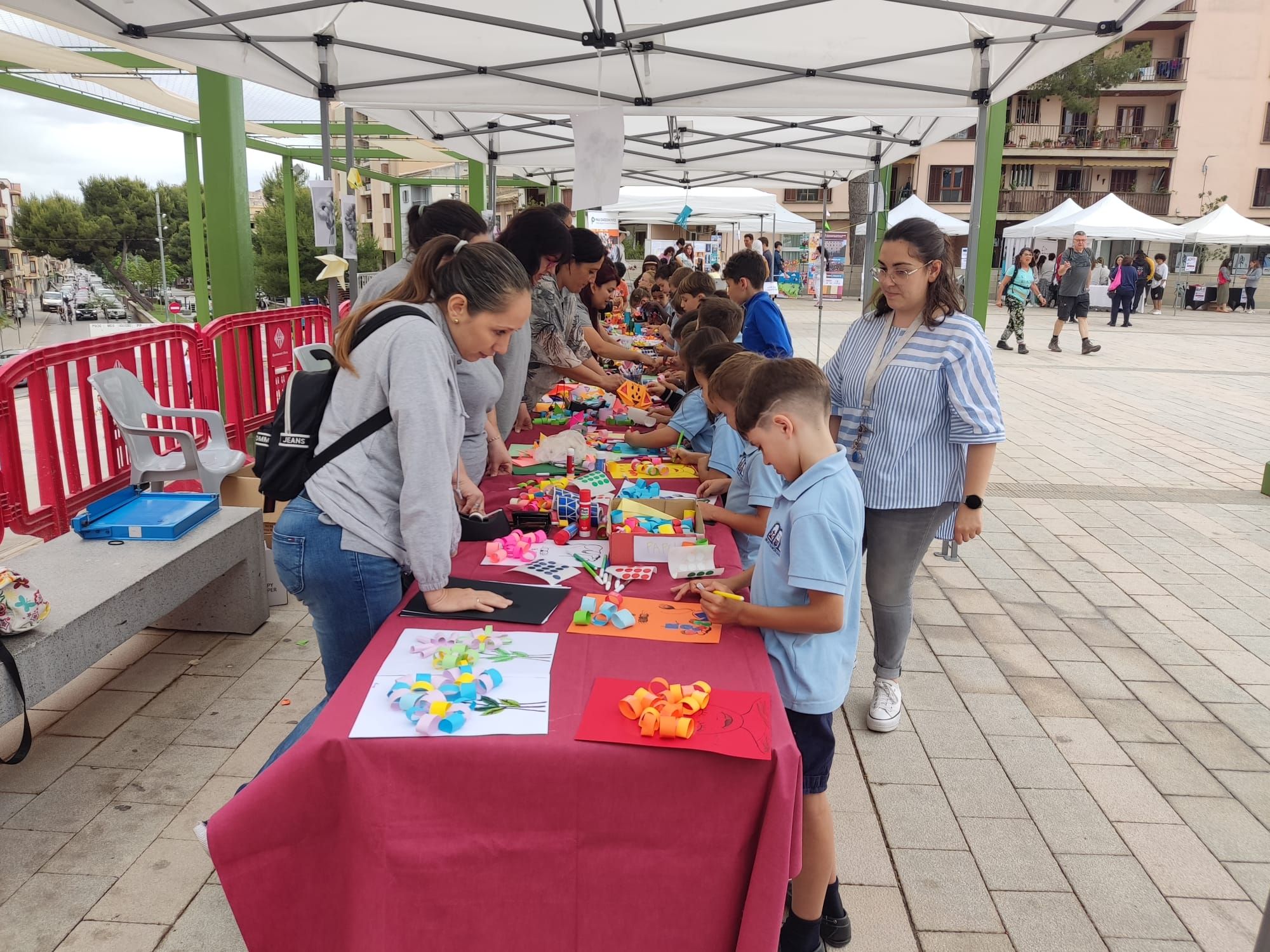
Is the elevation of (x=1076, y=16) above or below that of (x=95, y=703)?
above

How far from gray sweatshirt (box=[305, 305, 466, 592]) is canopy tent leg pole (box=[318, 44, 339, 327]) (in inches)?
119

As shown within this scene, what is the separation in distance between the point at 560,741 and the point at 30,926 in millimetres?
1582

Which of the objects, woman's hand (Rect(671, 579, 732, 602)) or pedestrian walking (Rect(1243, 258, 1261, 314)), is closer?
woman's hand (Rect(671, 579, 732, 602))

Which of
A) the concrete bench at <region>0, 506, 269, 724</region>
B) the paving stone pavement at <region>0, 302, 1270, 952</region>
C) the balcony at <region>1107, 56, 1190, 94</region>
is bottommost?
the paving stone pavement at <region>0, 302, 1270, 952</region>

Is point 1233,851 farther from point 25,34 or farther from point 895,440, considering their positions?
point 25,34

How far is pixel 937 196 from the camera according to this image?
1533 inches

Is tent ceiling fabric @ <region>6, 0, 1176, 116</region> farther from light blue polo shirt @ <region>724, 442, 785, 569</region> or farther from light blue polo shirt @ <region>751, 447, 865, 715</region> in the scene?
light blue polo shirt @ <region>751, 447, 865, 715</region>

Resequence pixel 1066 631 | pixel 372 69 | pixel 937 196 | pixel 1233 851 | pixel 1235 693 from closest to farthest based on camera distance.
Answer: pixel 1233 851
pixel 1235 693
pixel 1066 631
pixel 372 69
pixel 937 196

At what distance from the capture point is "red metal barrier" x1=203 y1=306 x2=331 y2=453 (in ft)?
18.1

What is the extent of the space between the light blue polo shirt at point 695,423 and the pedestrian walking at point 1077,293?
1297cm

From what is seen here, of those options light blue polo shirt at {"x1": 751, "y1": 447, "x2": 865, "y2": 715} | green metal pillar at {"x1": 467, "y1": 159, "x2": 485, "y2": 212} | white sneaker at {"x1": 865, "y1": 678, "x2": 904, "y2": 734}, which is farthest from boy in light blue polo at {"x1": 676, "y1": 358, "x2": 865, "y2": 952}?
green metal pillar at {"x1": 467, "y1": 159, "x2": 485, "y2": 212}

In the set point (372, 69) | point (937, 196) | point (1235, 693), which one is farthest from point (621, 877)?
point (937, 196)

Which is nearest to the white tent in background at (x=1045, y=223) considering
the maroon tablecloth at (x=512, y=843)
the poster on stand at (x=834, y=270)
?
the poster on stand at (x=834, y=270)

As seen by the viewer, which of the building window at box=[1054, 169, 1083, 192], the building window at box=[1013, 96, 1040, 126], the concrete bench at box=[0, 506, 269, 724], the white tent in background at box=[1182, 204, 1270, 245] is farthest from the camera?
the building window at box=[1054, 169, 1083, 192]
